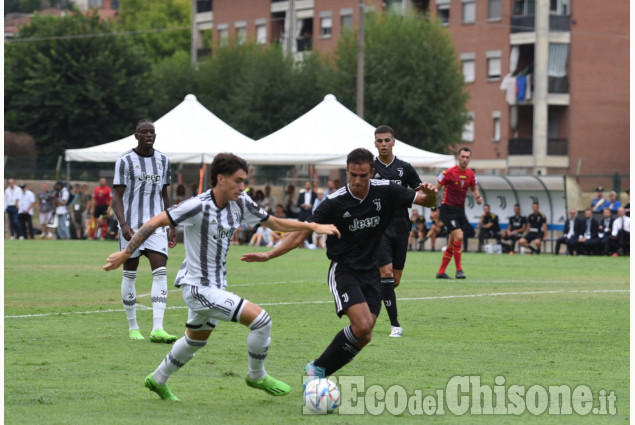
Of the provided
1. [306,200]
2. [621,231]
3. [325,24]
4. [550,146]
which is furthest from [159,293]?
[325,24]

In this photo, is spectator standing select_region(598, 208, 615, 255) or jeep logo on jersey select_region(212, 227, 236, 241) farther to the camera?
spectator standing select_region(598, 208, 615, 255)

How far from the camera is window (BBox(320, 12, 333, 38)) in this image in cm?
6925

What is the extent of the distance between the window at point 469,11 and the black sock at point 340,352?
5655cm

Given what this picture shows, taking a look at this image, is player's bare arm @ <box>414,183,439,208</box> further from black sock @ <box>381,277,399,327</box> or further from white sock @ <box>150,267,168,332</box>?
white sock @ <box>150,267,168,332</box>

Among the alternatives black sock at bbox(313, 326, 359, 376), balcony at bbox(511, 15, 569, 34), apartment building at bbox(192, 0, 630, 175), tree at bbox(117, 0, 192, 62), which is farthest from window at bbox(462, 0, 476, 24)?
black sock at bbox(313, 326, 359, 376)

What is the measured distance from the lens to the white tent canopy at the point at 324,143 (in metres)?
31.8

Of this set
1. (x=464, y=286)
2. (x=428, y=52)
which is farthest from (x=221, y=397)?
(x=428, y=52)

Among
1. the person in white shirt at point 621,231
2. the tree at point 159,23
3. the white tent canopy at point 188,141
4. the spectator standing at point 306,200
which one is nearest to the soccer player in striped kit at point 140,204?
the person in white shirt at point 621,231

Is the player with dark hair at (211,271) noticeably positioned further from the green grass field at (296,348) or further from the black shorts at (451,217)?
the black shorts at (451,217)

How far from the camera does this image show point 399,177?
12094 mm

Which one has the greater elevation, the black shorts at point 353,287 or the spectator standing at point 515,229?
the black shorts at point 353,287

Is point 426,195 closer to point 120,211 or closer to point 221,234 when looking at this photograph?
point 221,234

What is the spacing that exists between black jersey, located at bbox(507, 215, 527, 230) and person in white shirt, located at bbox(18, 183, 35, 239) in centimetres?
1452

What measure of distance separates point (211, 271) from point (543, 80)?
54653 mm
